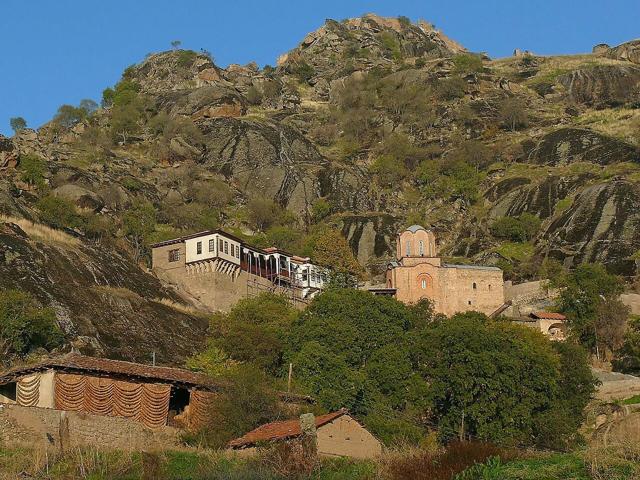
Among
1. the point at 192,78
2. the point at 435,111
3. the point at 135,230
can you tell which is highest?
the point at 192,78

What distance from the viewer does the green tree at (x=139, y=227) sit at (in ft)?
282

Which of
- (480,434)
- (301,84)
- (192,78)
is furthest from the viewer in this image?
(301,84)

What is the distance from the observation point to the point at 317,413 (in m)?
39.2

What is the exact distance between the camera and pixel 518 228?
308ft

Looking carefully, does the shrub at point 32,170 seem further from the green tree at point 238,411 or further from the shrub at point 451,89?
the shrub at point 451,89

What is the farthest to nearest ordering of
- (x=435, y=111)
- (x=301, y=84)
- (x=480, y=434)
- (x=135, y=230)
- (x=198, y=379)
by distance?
(x=301, y=84)
(x=435, y=111)
(x=135, y=230)
(x=480, y=434)
(x=198, y=379)

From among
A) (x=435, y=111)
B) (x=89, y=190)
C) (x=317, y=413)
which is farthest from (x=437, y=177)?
(x=317, y=413)

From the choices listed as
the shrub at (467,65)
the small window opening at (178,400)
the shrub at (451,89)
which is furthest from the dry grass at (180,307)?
the shrub at (467,65)

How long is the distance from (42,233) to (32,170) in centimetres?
2373

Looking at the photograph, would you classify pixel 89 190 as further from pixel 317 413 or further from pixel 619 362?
pixel 317 413

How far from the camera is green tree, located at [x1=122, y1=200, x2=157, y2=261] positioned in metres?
86.1

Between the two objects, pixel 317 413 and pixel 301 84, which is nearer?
pixel 317 413

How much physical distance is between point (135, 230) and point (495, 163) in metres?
46.1

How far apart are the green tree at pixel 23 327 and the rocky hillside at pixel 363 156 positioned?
695cm
